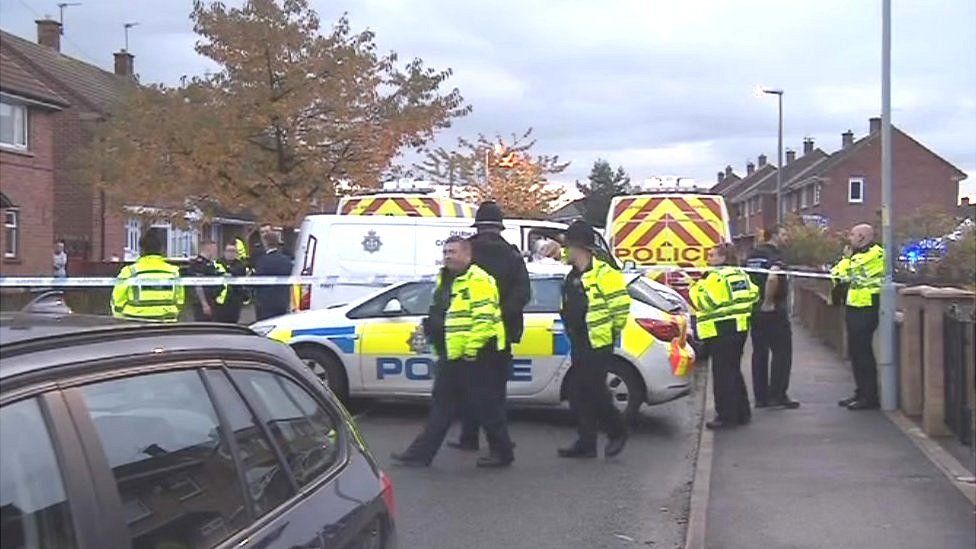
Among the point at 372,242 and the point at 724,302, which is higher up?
the point at 372,242

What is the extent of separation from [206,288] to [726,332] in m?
5.70

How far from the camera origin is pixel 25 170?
2997 centimetres

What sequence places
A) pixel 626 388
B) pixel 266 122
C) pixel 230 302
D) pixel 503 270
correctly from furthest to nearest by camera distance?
pixel 266 122 < pixel 230 302 < pixel 626 388 < pixel 503 270

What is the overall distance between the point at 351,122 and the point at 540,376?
51.9ft

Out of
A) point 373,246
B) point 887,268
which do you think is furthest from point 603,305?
point 373,246

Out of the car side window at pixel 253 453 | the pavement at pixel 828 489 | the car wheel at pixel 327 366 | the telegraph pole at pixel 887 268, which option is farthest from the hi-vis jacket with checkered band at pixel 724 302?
the car side window at pixel 253 453

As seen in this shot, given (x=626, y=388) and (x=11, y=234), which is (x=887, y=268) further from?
(x=11, y=234)

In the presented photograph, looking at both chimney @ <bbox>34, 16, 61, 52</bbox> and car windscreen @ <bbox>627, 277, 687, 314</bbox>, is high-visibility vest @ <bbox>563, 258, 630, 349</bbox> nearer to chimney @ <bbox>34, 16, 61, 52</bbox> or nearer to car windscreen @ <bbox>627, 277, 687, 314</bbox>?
car windscreen @ <bbox>627, 277, 687, 314</bbox>

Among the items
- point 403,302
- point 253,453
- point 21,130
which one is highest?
point 21,130

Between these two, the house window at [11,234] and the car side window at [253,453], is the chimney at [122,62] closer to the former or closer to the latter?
the house window at [11,234]

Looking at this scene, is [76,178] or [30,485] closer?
[30,485]

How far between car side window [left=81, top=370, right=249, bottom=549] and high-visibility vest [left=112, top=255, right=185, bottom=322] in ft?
23.9

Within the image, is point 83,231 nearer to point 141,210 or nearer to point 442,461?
point 141,210

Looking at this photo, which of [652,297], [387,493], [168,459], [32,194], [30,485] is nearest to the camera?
[30,485]
